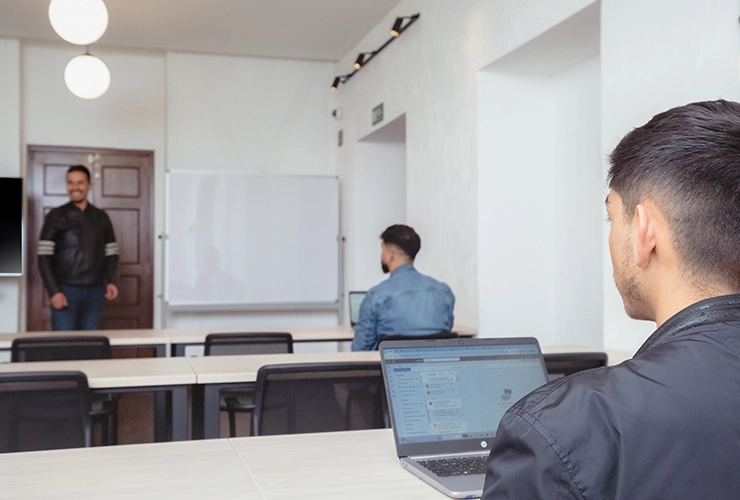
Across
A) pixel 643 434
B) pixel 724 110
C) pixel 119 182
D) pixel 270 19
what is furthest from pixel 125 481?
pixel 119 182

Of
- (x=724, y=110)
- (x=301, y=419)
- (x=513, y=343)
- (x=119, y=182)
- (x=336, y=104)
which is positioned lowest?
(x=301, y=419)

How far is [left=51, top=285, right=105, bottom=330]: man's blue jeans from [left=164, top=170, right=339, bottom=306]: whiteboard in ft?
3.08

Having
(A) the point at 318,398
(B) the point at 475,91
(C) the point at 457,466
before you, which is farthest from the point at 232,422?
(B) the point at 475,91

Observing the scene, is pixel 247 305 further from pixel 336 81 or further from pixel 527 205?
pixel 527 205

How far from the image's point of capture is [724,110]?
0.75 m

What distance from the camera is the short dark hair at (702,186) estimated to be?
729mm

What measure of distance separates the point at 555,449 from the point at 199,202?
6103 millimetres

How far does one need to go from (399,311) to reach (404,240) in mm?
380

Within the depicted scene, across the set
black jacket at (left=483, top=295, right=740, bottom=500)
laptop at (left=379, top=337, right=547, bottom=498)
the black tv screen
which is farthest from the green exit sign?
black jacket at (left=483, top=295, right=740, bottom=500)

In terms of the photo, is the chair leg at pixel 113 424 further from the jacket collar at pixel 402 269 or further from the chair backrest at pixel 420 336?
the jacket collar at pixel 402 269

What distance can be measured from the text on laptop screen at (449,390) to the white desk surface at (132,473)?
0.35 meters

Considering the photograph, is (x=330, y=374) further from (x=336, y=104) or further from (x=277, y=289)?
(x=336, y=104)

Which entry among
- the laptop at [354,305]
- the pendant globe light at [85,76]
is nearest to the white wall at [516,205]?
the laptop at [354,305]

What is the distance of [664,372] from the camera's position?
2.15 ft
